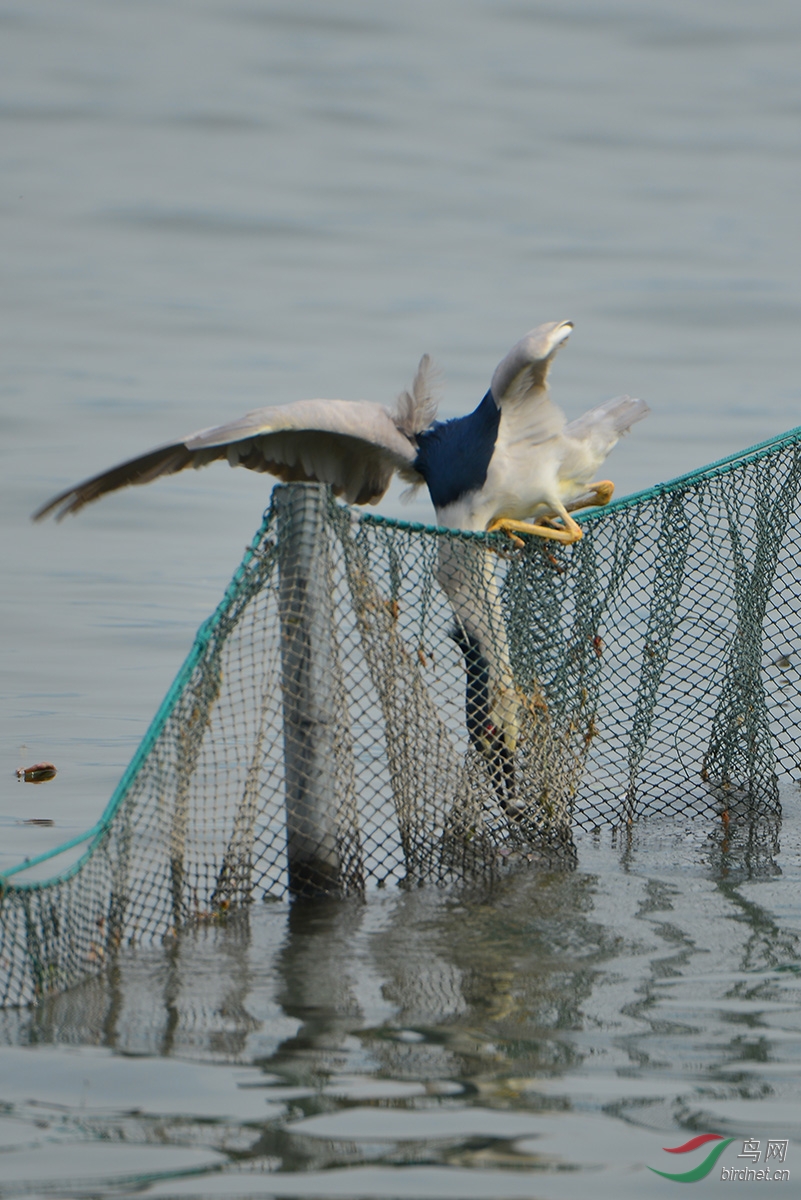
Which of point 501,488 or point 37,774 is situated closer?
point 501,488

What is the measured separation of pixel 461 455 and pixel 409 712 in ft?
3.88

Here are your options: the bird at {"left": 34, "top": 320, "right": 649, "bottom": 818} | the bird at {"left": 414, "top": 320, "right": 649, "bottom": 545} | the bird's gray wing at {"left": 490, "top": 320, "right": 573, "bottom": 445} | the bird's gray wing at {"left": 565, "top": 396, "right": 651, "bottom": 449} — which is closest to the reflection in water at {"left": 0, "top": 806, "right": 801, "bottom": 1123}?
the bird at {"left": 34, "top": 320, "right": 649, "bottom": 818}

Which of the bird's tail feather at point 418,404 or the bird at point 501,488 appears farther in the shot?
the bird's tail feather at point 418,404

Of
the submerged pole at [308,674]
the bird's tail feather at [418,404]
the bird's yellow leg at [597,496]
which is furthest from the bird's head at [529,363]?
the submerged pole at [308,674]

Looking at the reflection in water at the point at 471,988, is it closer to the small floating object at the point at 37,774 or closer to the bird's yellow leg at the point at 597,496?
the bird's yellow leg at the point at 597,496

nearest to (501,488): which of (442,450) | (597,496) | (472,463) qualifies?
(472,463)

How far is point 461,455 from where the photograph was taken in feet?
18.1

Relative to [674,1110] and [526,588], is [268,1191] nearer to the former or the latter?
[674,1110]

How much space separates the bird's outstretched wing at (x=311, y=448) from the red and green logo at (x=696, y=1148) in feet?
9.42

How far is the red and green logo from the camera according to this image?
279 cm

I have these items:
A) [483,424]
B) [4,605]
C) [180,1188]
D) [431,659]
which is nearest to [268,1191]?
[180,1188]

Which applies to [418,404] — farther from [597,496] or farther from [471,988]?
[471,988]

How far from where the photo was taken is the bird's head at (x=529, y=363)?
5.21m

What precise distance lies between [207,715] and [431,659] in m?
0.88
